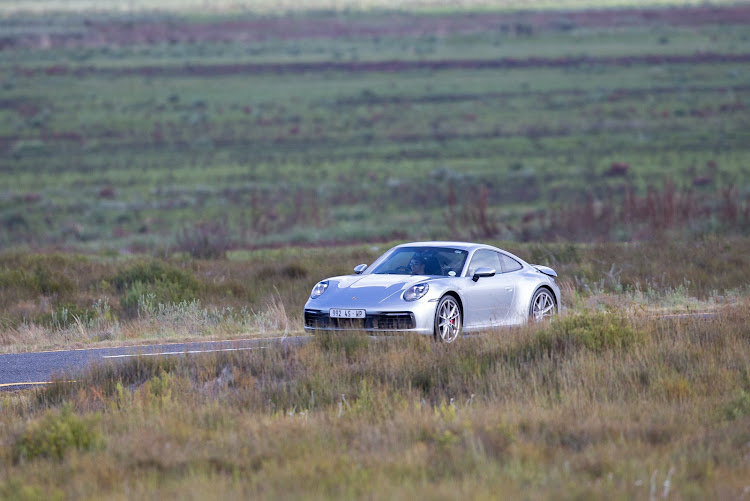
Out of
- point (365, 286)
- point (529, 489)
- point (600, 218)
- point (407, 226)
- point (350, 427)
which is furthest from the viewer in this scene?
point (407, 226)

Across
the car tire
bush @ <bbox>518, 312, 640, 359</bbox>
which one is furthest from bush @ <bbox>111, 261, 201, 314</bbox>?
bush @ <bbox>518, 312, 640, 359</bbox>

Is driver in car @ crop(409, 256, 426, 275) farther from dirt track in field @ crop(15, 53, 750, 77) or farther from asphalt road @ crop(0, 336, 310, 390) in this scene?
dirt track in field @ crop(15, 53, 750, 77)

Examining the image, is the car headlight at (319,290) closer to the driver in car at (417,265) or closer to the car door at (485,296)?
the driver in car at (417,265)

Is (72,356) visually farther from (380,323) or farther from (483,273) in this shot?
(483,273)

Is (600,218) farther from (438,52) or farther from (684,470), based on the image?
(438,52)

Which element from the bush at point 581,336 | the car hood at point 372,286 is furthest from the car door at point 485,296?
the bush at point 581,336

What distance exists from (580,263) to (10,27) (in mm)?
98835

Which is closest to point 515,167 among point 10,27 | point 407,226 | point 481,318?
point 407,226

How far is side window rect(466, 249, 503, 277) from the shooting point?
1335cm

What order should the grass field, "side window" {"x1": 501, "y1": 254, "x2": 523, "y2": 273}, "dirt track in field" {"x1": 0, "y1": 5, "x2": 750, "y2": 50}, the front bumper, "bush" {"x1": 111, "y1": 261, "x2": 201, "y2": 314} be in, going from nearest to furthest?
the grass field
the front bumper
"side window" {"x1": 501, "y1": 254, "x2": 523, "y2": 273}
"bush" {"x1": 111, "y1": 261, "x2": 201, "y2": 314}
"dirt track in field" {"x1": 0, "y1": 5, "x2": 750, "y2": 50}

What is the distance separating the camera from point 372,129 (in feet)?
228

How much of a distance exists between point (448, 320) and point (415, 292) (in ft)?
1.98

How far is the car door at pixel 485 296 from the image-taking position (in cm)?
1290

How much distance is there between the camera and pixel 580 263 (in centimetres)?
2502
